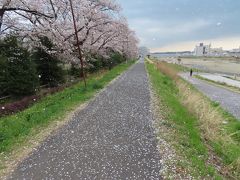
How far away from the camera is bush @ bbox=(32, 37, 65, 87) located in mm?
22859

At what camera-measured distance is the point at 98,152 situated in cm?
799

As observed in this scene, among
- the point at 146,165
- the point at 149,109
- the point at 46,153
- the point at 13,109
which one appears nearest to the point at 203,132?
the point at 149,109

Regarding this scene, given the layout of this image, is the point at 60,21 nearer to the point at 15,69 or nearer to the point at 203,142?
the point at 15,69

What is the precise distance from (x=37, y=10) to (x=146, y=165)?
18.3m

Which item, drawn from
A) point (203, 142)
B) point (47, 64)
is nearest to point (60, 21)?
point (47, 64)

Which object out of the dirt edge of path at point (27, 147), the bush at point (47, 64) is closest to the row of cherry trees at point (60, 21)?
the bush at point (47, 64)

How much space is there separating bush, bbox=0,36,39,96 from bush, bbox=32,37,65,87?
170 inches

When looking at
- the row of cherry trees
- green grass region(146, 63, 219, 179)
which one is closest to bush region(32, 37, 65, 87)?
the row of cherry trees

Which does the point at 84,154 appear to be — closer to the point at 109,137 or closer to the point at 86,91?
the point at 109,137

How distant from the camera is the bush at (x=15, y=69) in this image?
16.3m

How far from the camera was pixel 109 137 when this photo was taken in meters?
9.46

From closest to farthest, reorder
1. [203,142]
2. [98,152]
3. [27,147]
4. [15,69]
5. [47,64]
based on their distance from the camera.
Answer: [98,152] → [27,147] → [203,142] → [15,69] → [47,64]

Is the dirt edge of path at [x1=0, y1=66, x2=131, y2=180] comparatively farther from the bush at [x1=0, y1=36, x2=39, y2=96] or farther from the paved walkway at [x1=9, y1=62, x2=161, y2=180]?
the bush at [x1=0, y1=36, x2=39, y2=96]

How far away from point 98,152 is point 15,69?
36.5 ft
